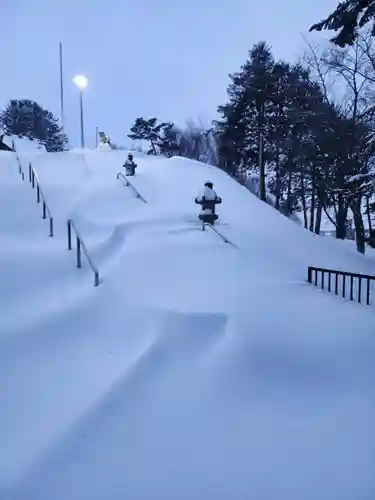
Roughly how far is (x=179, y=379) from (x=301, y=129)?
21.2m

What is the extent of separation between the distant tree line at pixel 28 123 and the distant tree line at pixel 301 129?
1686 centimetres

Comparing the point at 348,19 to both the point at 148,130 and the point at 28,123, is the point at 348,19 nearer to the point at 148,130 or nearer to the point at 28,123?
the point at 148,130

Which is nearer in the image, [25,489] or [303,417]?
[25,489]

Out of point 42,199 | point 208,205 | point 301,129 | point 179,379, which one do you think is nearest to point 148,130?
point 301,129

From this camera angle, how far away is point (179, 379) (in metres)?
4.88

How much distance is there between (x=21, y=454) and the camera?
3855 millimetres

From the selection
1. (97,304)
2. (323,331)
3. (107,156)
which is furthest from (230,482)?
(107,156)

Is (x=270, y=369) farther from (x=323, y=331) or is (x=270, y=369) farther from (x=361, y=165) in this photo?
(x=361, y=165)

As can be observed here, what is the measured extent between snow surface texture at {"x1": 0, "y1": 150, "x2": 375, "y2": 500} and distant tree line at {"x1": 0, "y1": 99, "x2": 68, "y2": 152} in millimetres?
31979

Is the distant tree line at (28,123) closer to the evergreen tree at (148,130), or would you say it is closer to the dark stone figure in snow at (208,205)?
the evergreen tree at (148,130)

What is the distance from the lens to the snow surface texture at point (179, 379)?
3.82 m

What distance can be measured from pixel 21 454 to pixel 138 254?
16.5 feet

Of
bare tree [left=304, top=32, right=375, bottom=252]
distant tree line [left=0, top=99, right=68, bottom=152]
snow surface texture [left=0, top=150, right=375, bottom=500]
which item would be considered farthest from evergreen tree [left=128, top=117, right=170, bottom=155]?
snow surface texture [left=0, top=150, right=375, bottom=500]

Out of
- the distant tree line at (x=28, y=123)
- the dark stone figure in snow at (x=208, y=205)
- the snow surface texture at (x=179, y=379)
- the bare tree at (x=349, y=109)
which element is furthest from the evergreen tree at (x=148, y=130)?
the snow surface texture at (x=179, y=379)
